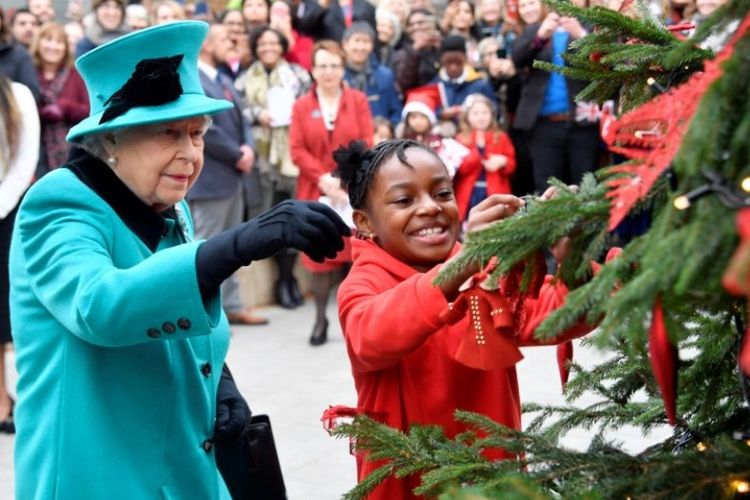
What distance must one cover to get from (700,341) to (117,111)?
4.27 ft

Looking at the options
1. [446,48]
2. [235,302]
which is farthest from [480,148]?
[235,302]

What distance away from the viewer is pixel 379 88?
29.5 feet

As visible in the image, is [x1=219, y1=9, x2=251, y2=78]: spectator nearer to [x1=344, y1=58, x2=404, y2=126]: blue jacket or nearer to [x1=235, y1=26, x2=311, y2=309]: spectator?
[x1=235, y1=26, x2=311, y2=309]: spectator

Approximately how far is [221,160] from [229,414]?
5.35 meters

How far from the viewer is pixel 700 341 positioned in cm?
231

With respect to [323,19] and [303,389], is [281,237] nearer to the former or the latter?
[303,389]

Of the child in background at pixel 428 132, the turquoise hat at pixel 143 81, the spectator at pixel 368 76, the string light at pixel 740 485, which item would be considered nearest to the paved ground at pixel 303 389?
the child in background at pixel 428 132

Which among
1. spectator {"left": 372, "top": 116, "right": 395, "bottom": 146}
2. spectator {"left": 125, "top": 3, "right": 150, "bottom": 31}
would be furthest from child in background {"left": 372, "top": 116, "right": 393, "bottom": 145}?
spectator {"left": 125, "top": 3, "right": 150, "bottom": 31}

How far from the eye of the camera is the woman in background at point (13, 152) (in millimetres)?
5500

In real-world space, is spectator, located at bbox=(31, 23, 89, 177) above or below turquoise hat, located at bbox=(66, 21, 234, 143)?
below

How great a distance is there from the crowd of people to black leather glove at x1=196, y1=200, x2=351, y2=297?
0.58 ft

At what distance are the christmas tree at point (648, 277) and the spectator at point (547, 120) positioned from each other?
602 cm

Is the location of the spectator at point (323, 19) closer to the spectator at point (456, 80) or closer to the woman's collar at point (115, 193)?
the spectator at point (456, 80)

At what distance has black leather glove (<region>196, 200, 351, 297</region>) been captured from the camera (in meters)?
1.98
